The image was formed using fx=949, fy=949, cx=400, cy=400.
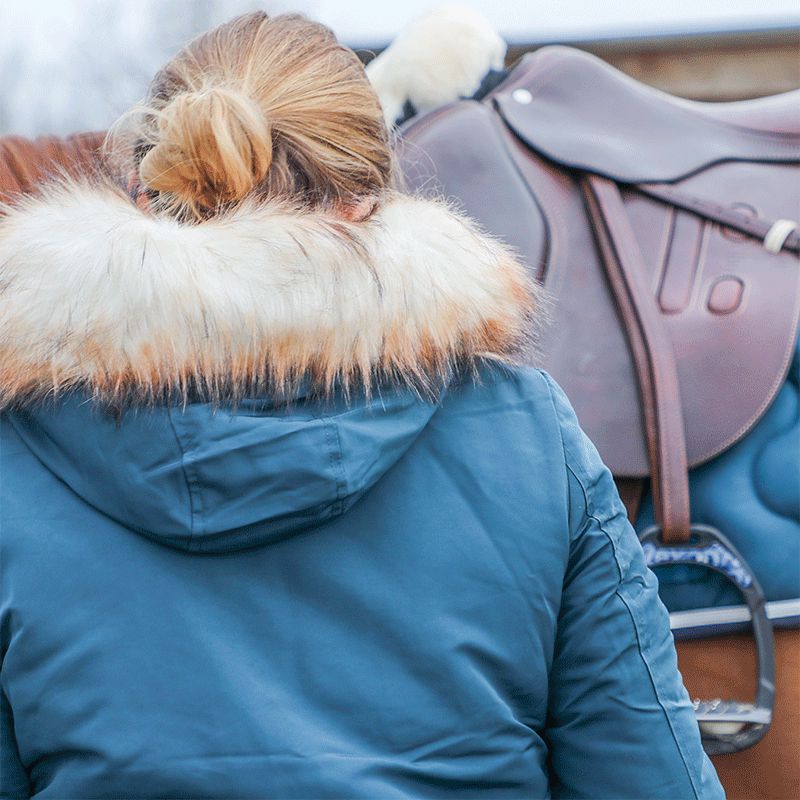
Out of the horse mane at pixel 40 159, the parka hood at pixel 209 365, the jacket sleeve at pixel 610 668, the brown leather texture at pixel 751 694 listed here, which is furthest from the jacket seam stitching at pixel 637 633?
the horse mane at pixel 40 159

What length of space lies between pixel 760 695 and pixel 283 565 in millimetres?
851

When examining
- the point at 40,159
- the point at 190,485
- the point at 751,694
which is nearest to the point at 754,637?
the point at 751,694

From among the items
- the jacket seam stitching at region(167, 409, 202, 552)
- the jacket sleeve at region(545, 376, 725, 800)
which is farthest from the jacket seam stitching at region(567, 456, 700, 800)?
the jacket seam stitching at region(167, 409, 202, 552)

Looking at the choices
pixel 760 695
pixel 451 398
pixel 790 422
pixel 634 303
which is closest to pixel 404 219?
pixel 451 398

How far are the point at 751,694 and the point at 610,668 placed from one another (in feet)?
1.89

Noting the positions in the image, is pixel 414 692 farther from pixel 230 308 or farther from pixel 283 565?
pixel 230 308

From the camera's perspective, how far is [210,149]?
0.88 meters

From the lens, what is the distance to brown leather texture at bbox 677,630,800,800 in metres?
1.39

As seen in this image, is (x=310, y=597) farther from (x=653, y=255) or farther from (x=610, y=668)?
(x=653, y=255)

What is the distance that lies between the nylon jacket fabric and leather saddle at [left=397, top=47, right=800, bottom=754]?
0.50 meters

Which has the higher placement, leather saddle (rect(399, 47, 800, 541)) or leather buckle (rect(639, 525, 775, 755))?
leather saddle (rect(399, 47, 800, 541))

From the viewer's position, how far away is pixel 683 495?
1387 millimetres

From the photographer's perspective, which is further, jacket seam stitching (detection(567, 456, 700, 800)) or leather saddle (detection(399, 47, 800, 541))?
leather saddle (detection(399, 47, 800, 541))

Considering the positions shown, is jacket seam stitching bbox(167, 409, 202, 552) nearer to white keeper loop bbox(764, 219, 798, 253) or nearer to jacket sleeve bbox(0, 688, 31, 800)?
jacket sleeve bbox(0, 688, 31, 800)
